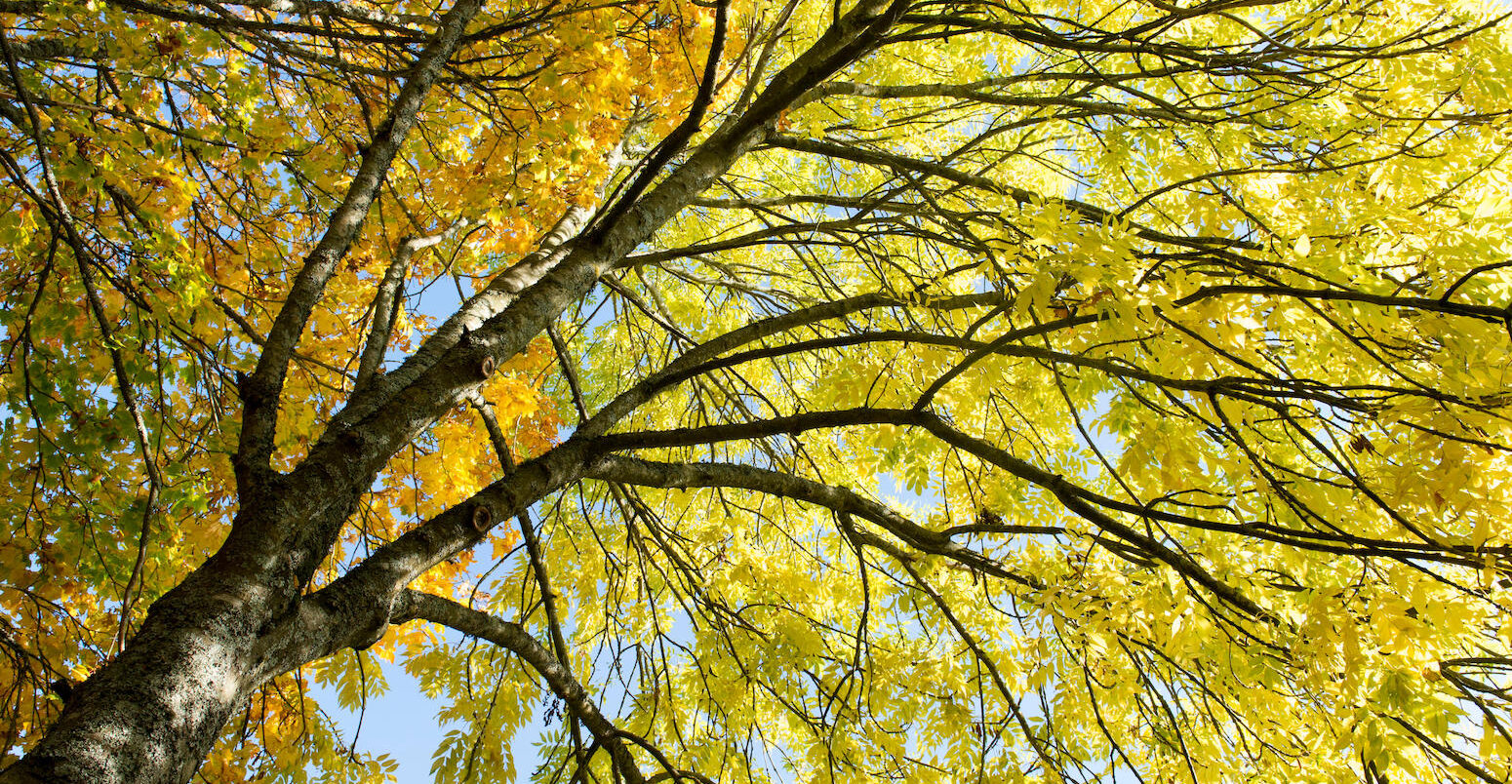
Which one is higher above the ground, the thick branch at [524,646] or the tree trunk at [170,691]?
the thick branch at [524,646]

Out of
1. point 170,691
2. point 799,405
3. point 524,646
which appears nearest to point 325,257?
point 170,691

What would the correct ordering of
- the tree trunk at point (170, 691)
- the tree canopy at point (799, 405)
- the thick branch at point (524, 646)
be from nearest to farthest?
the tree trunk at point (170, 691) < the tree canopy at point (799, 405) < the thick branch at point (524, 646)

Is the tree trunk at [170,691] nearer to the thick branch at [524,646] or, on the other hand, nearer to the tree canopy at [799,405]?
the tree canopy at [799,405]

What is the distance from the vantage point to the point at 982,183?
2805 millimetres

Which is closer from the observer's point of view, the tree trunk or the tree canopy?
the tree trunk

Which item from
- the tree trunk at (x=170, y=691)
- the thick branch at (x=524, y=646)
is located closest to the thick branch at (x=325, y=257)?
the tree trunk at (x=170, y=691)

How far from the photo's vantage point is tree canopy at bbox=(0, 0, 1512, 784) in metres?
1.64

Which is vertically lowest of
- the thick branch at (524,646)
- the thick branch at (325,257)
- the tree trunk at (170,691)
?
the tree trunk at (170,691)

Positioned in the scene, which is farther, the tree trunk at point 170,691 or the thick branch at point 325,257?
the thick branch at point 325,257

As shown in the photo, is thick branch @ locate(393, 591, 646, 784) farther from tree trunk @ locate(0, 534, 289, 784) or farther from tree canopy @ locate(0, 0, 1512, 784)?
tree trunk @ locate(0, 534, 289, 784)

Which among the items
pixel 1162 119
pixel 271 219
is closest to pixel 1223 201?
pixel 1162 119

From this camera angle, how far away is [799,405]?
3.95 metres

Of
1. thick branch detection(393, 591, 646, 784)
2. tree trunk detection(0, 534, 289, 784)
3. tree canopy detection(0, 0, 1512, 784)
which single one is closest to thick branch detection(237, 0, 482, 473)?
tree canopy detection(0, 0, 1512, 784)

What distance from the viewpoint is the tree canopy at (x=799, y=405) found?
164 cm
